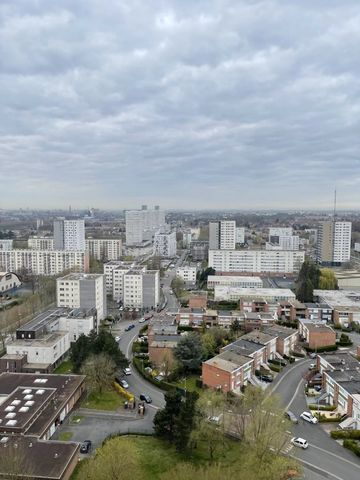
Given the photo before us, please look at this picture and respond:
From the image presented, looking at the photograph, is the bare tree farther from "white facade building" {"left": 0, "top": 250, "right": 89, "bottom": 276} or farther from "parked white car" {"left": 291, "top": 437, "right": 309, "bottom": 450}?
"white facade building" {"left": 0, "top": 250, "right": 89, "bottom": 276}

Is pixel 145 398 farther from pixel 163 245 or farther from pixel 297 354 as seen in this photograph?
pixel 163 245

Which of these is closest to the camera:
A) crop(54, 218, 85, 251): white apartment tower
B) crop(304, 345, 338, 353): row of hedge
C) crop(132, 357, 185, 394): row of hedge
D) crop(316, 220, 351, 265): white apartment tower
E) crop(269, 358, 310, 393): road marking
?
crop(132, 357, 185, 394): row of hedge

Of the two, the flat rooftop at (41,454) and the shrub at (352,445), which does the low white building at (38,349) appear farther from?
the shrub at (352,445)

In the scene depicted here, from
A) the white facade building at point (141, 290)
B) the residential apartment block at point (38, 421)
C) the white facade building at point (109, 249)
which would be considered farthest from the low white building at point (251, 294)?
the white facade building at point (109, 249)

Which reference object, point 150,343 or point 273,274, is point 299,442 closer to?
point 150,343

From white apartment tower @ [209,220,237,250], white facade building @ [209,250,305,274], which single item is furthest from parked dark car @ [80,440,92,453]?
white apartment tower @ [209,220,237,250]

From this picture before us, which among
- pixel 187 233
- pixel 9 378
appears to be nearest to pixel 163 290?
pixel 9 378
